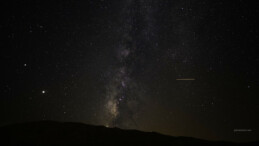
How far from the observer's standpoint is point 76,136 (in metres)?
12.9

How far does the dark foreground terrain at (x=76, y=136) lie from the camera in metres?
11.9

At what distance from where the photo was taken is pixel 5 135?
12.6m

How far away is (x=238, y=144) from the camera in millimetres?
12680

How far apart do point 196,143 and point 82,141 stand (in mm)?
6094

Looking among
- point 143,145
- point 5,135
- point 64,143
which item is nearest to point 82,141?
point 64,143

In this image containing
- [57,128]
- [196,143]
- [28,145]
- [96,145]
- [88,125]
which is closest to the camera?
[28,145]

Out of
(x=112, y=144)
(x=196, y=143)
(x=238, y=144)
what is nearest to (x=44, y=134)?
(x=112, y=144)

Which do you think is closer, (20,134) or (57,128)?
(20,134)

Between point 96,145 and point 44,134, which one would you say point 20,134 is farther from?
point 96,145

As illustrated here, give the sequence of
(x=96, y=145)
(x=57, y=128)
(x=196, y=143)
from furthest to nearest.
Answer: (x=57, y=128)
(x=196, y=143)
(x=96, y=145)

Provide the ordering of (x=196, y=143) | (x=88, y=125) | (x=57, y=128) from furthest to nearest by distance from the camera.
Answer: (x=88, y=125)
(x=57, y=128)
(x=196, y=143)

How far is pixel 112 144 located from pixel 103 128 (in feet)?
10.6

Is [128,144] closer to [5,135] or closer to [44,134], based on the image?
[44,134]

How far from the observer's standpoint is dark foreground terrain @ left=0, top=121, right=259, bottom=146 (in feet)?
39.0
